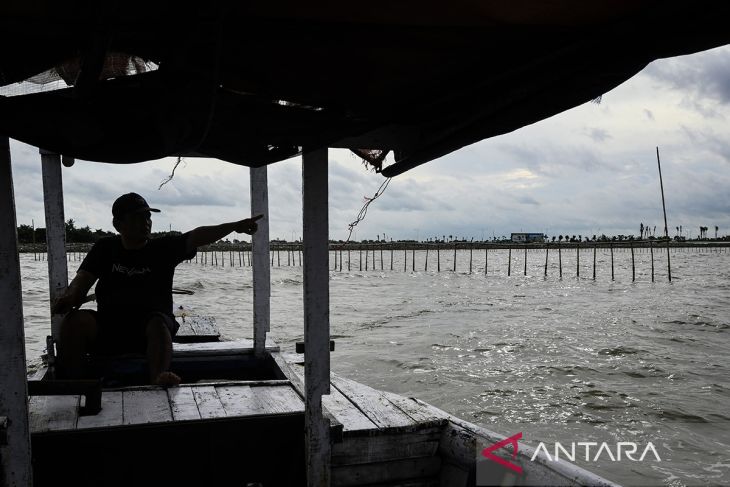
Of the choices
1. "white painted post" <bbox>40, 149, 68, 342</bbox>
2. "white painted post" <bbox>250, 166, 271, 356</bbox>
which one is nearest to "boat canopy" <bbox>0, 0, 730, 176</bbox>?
"white painted post" <bbox>250, 166, 271, 356</bbox>

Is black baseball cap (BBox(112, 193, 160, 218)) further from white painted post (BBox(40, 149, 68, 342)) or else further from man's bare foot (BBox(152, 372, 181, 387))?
man's bare foot (BBox(152, 372, 181, 387))

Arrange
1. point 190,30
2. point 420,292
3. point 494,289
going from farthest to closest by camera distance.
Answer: point 494,289
point 420,292
point 190,30

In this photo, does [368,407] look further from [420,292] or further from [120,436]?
[420,292]

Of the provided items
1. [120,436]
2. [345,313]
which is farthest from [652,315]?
[120,436]

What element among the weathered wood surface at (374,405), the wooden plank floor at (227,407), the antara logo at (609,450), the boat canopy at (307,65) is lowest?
the antara logo at (609,450)

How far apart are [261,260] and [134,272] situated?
1.24 meters

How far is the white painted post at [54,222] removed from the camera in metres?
4.23

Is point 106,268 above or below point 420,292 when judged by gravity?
above

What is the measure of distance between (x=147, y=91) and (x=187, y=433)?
6.15 feet

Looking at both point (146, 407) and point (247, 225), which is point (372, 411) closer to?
point (146, 407)

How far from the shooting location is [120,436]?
2707 mm

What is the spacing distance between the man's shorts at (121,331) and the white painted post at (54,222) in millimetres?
720

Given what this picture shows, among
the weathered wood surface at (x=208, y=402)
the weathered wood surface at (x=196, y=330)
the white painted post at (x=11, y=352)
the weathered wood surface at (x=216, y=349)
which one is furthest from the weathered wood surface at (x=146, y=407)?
the weathered wood surface at (x=196, y=330)

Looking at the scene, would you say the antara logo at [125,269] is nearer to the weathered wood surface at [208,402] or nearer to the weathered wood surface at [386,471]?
the weathered wood surface at [208,402]
